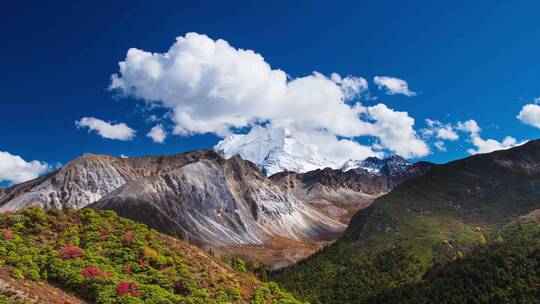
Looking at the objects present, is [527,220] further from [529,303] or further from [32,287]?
[32,287]

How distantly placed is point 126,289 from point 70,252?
8485mm

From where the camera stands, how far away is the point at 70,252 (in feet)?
154

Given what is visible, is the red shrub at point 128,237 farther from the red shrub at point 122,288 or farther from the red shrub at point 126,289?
the red shrub at point 122,288

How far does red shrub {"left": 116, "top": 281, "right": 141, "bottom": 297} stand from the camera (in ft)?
137

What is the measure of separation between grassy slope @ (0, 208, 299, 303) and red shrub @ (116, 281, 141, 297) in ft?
0.27

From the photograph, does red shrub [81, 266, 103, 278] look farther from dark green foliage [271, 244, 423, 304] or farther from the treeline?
dark green foliage [271, 244, 423, 304]

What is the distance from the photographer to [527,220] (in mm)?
175500

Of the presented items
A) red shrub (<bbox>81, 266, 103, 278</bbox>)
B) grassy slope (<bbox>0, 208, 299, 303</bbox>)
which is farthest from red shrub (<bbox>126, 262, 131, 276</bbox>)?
red shrub (<bbox>81, 266, 103, 278</bbox>)

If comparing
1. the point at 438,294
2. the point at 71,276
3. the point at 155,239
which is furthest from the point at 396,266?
the point at 71,276

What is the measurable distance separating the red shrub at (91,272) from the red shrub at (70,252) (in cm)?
295

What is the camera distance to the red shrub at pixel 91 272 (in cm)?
4312

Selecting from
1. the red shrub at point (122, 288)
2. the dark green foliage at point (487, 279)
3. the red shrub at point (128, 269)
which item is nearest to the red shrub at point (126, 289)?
the red shrub at point (122, 288)

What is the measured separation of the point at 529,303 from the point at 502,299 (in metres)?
5.86

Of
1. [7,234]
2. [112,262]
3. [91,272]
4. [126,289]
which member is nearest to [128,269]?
[112,262]
